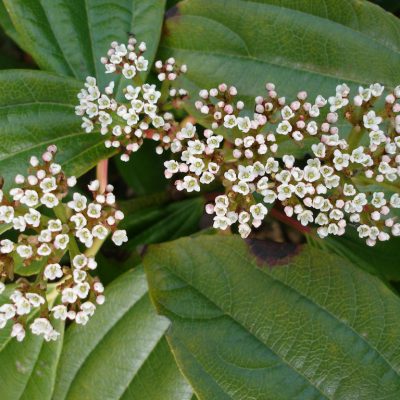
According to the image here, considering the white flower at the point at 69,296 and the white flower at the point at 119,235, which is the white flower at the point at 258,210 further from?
the white flower at the point at 69,296

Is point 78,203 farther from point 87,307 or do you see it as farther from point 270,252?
point 270,252

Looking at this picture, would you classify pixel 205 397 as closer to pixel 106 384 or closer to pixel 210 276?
pixel 210 276

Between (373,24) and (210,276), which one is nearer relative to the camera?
(210,276)

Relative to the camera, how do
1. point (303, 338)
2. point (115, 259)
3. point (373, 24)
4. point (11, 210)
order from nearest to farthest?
point (11, 210) → point (303, 338) → point (373, 24) → point (115, 259)

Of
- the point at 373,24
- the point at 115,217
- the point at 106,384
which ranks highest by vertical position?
the point at 373,24

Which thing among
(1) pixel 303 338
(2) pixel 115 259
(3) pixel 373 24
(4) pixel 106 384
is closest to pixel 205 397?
(1) pixel 303 338

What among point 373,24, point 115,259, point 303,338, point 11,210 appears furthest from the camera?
point 115,259

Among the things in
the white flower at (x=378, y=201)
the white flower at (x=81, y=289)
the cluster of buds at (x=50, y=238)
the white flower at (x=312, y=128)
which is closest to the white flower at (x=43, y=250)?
the cluster of buds at (x=50, y=238)
